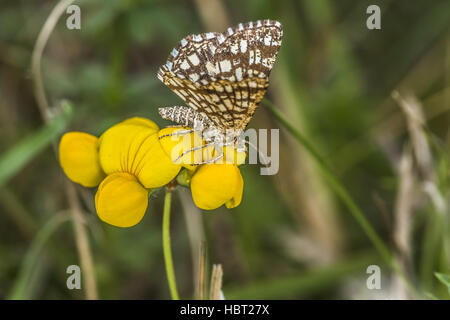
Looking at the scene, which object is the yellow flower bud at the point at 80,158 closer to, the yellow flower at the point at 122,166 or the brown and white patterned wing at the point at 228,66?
the yellow flower at the point at 122,166

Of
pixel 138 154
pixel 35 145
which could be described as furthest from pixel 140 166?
pixel 35 145

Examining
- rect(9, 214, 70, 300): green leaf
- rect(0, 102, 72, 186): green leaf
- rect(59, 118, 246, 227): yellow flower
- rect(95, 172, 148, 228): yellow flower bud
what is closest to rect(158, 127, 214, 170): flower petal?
rect(59, 118, 246, 227): yellow flower

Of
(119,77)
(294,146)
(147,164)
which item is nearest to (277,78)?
(294,146)

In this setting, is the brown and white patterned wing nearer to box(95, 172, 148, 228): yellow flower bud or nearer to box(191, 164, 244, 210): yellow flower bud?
box(191, 164, 244, 210): yellow flower bud

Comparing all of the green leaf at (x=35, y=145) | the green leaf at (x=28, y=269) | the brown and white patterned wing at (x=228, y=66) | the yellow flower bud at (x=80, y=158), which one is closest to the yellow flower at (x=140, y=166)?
the yellow flower bud at (x=80, y=158)

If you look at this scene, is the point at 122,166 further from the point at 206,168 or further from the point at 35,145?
the point at 35,145

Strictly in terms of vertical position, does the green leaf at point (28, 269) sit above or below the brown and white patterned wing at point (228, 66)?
below
